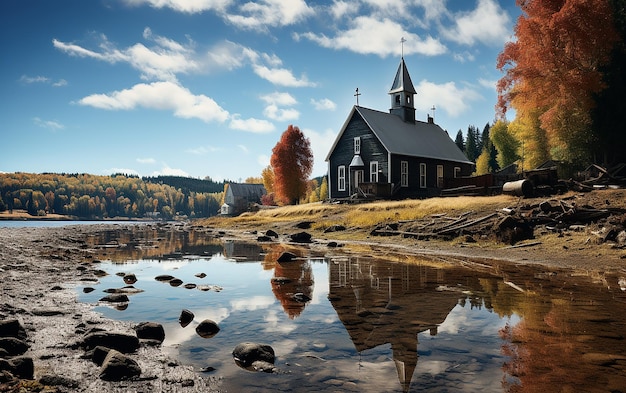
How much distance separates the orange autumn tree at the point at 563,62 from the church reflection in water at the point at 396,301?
21874 mm

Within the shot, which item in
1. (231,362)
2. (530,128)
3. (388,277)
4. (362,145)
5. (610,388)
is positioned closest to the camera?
(610,388)

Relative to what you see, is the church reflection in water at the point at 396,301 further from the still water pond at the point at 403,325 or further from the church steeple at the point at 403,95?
A: the church steeple at the point at 403,95

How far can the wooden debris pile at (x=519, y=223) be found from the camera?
19.1 m

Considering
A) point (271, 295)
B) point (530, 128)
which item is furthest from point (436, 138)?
point (271, 295)

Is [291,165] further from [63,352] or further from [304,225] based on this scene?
[63,352]

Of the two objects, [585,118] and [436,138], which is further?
→ [436,138]

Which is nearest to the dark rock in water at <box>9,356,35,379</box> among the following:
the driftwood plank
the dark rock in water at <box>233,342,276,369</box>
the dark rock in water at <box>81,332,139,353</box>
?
the dark rock in water at <box>81,332,139,353</box>

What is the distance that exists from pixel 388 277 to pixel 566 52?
25.6 m

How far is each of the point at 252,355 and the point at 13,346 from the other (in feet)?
10.3

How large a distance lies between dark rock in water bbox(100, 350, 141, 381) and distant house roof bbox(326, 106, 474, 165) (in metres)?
38.8

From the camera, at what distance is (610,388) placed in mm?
4793

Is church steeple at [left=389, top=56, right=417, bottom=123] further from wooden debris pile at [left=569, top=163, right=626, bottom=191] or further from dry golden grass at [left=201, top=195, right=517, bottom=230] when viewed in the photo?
wooden debris pile at [left=569, top=163, right=626, bottom=191]

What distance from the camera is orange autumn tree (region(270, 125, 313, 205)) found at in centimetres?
6731

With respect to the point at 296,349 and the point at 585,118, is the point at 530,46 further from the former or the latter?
the point at 296,349
